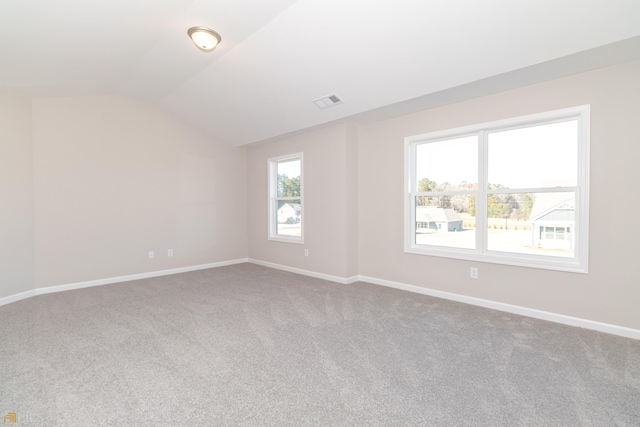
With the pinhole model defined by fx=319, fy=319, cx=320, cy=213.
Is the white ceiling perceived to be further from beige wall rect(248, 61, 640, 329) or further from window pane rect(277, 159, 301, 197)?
window pane rect(277, 159, 301, 197)

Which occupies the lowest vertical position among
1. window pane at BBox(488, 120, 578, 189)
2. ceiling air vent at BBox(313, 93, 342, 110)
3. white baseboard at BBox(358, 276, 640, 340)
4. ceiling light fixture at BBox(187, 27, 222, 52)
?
white baseboard at BBox(358, 276, 640, 340)

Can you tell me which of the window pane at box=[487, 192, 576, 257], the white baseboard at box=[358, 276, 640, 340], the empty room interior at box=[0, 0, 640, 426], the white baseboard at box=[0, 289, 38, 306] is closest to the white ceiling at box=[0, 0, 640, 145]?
the empty room interior at box=[0, 0, 640, 426]

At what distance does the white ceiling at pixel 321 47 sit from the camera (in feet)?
7.73

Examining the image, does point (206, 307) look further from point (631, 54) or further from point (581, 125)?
point (631, 54)

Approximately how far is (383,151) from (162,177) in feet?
11.8

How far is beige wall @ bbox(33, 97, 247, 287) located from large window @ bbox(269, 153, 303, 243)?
82 centimetres

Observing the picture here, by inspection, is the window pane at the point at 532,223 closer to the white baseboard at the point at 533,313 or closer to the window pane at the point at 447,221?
the window pane at the point at 447,221

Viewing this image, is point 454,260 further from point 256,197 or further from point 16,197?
point 16,197

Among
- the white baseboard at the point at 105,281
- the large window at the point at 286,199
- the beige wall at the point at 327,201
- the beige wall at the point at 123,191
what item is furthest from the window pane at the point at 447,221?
the white baseboard at the point at 105,281

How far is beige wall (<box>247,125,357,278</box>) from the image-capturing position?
15.2 feet

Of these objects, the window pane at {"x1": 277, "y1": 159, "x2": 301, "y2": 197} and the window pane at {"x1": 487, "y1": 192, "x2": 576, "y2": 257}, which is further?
the window pane at {"x1": 277, "y1": 159, "x2": 301, "y2": 197}

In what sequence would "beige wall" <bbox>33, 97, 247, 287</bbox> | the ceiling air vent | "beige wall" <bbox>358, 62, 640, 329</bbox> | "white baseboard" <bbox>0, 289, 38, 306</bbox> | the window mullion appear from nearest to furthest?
"beige wall" <bbox>358, 62, 640, 329</bbox> < the window mullion < "white baseboard" <bbox>0, 289, 38, 306</bbox> < the ceiling air vent < "beige wall" <bbox>33, 97, 247, 287</bbox>

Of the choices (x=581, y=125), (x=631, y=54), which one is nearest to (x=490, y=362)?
(x=581, y=125)

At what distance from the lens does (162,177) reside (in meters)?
5.25
